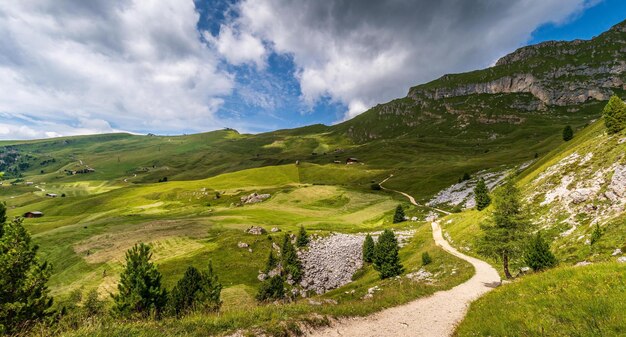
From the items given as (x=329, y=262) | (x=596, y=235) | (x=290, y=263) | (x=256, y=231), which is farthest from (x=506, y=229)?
(x=256, y=231)

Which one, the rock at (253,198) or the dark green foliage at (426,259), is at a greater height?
the rock at (253,198)

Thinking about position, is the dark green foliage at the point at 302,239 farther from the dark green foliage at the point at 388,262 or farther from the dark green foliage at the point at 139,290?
the dark green foliage at the point at 139,290

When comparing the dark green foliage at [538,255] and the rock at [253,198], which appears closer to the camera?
the dark green foliage at [538,255]

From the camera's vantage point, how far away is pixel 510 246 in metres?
29.1

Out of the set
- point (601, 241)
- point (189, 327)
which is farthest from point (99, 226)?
point (601, 241)

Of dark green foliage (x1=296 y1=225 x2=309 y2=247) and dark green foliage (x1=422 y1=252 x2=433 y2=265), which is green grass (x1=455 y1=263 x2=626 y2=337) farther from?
dark green foliage (x1=296 y1=225 x2=309 y2=247)

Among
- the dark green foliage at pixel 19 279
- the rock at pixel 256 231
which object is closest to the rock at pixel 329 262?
the rock at pixel 256 231

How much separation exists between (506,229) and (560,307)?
1913cm

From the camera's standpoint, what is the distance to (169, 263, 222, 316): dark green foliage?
3811 cm

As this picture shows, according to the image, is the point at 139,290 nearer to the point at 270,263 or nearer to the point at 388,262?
the point at 388,262

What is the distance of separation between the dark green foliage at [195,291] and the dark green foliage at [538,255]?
109ft

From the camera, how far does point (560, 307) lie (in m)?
13.0

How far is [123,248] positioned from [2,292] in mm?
65039

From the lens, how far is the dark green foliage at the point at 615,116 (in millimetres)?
52062
